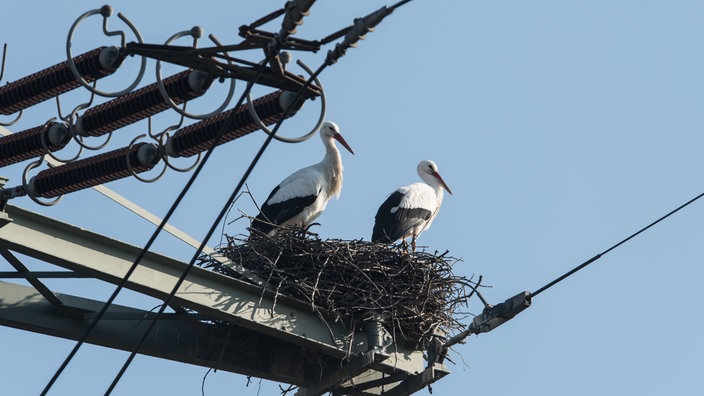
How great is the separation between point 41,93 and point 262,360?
306 centimetres

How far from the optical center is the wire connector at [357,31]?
22.7 feet

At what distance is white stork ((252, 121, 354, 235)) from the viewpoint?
15.1 m

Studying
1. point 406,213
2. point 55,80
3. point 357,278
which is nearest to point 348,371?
point 357,278

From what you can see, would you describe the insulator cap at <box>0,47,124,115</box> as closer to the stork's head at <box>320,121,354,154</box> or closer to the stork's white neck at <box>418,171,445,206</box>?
the stork's head at <box>320,121,354,154</box>

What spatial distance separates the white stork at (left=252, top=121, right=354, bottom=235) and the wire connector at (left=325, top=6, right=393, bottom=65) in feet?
24.5

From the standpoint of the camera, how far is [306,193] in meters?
15.3

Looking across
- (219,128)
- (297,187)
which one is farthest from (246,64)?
(297,187)

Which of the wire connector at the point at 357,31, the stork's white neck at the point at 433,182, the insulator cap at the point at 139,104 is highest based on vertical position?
the stork's white neck at the point at 433,182

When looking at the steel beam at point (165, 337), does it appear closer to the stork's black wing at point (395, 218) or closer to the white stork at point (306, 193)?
the white stork at point (306, 193)

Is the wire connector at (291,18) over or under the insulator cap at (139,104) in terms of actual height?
under

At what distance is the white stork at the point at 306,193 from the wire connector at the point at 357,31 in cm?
748

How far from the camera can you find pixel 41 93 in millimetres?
9117

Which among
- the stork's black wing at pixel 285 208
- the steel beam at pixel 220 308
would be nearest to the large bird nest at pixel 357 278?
the steel beam at pixel 220 308

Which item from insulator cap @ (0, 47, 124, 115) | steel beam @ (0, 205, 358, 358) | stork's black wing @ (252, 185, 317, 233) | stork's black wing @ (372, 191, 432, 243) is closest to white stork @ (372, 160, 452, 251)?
stork's black wing @ (372, 191, 432, 243)
